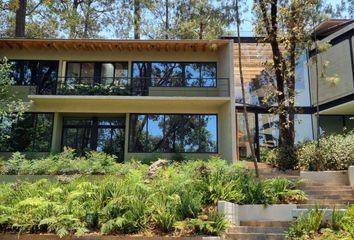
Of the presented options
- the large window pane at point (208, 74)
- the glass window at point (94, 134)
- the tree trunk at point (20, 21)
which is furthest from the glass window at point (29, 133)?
the large window pane at point (208, 74)

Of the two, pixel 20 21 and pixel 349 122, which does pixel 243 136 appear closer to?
pixel 349 122

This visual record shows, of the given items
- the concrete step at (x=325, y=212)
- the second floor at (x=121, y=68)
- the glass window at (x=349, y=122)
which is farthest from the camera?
the glass window at (x=349, y=122)

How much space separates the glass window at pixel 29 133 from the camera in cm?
1878

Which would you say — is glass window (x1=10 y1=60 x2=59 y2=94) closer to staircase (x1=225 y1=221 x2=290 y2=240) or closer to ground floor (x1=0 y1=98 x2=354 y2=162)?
ground floor (x1=0 y1=98 x2=354 y2=162)

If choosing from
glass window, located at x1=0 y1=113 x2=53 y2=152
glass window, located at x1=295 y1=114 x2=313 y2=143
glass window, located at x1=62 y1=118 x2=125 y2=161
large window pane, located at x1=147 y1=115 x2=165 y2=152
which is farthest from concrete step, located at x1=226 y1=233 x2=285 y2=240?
glass window, located at x1=295 y1=114 x2=313 y2=143

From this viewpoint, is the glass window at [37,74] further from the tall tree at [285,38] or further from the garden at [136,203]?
the tall tree at [285,38]

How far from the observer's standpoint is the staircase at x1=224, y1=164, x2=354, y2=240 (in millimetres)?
8578

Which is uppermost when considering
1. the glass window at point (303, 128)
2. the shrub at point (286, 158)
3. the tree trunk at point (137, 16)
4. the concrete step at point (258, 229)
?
the tree trunk at point (137, 16)

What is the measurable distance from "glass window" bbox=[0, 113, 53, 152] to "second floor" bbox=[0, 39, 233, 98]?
139cm

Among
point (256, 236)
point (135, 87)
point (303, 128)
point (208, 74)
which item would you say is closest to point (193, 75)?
point (208, 74)

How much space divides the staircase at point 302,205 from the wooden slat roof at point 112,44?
7.28 meters

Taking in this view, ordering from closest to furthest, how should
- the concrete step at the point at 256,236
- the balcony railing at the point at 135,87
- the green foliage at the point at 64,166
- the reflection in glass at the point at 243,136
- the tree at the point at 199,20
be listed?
the concrete step at the point at 256,236 → the green foliage at the point at 64,166 → the tree at the point at 199,20 → the balcony railing at the point at 135,87 → the reflection in glass at the point at 243,136

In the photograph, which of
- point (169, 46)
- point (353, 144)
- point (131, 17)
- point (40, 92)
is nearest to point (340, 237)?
point (353, 144)

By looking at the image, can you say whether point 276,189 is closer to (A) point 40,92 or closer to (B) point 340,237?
(B) point 340,237
